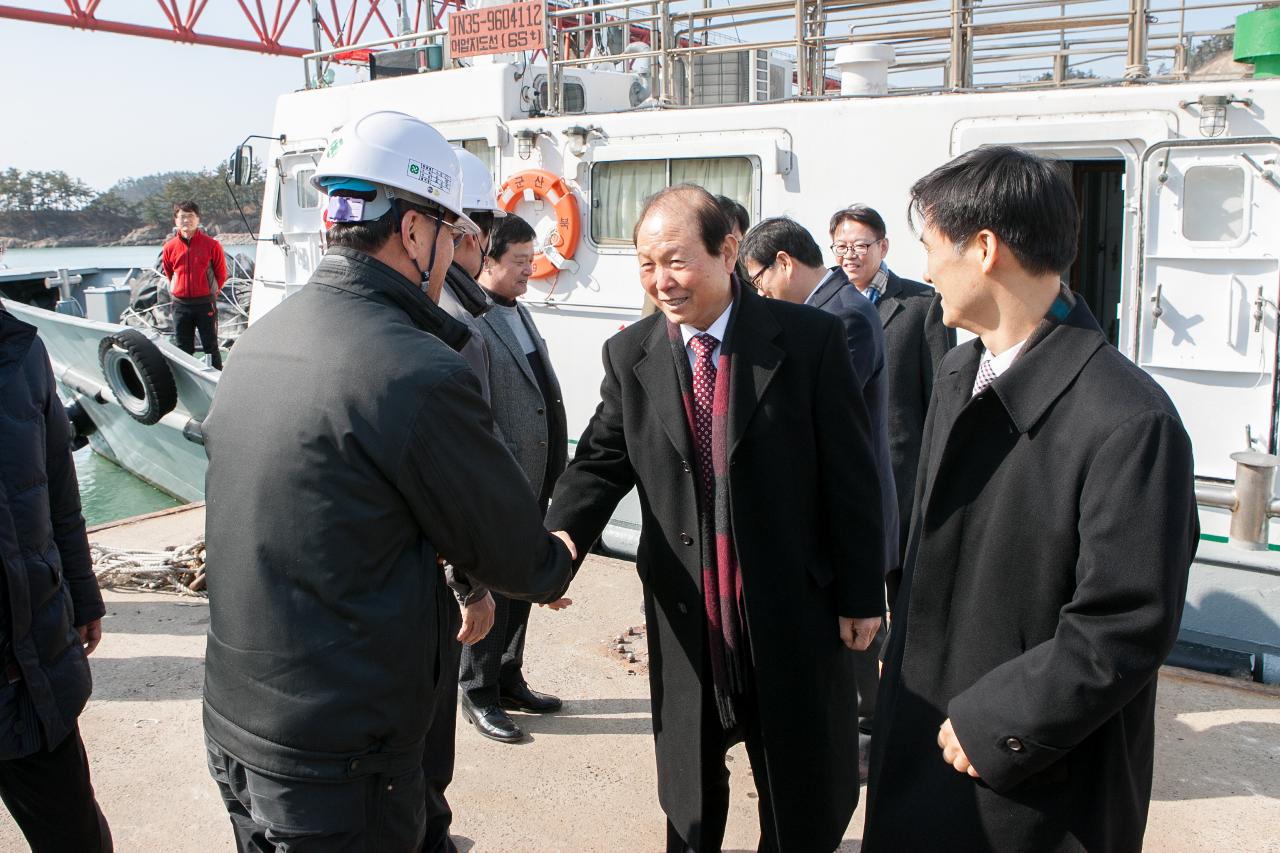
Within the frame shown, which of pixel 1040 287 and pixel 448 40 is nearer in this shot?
pixel 1040 287

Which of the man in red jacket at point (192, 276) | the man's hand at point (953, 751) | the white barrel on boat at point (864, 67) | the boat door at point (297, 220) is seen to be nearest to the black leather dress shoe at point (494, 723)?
the man's hand at point (953, 751)

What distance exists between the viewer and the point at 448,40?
7359 mm

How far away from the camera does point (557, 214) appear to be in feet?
22.3

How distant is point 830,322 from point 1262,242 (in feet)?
11.0

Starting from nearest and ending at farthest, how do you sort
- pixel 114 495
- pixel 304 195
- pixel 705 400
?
pixel 705 400
pixel 304 195
pixel 114 495

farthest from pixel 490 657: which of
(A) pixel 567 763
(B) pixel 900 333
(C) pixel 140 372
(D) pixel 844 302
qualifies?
(C) pixel 140 372

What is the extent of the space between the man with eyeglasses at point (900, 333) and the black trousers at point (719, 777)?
1.63 m

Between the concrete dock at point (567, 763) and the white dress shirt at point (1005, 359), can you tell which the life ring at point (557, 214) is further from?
the white dress shirt at point (1005, 359)

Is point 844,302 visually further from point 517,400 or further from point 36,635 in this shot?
point 36,635

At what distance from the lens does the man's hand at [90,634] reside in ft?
8.73

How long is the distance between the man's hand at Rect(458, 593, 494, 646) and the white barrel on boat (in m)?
4.49

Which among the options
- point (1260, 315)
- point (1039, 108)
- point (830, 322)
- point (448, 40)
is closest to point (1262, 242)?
point (1260, 315)

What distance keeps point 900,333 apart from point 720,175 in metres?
2.50

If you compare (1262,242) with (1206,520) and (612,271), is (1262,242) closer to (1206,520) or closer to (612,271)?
(1206,520)
